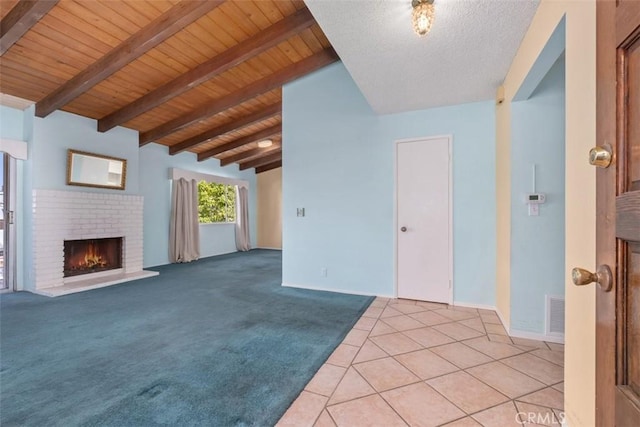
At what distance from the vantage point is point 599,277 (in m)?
0.67

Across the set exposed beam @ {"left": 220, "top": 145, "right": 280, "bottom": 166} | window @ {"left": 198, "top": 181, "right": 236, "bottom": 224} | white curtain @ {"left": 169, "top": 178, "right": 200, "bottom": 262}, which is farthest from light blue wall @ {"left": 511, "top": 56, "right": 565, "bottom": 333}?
window @ {"left": 198, "top": 181, "right": 236, "bottom": 224}

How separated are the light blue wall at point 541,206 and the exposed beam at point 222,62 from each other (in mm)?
2245

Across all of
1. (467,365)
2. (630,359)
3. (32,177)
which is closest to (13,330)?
(32,177)

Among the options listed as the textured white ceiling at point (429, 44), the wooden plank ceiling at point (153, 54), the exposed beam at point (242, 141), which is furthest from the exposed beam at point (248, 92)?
the exposed beam at point (242, 141)

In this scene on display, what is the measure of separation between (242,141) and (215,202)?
6.68 feet

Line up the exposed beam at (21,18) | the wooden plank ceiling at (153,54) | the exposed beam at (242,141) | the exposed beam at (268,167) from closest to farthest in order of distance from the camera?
the exposed beam at (21,18) → the wooden plank ceiling at (153,54) → the exposed beam at (242,141) → the exposed beam at (268,167)

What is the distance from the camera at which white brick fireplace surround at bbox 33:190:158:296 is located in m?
3.86

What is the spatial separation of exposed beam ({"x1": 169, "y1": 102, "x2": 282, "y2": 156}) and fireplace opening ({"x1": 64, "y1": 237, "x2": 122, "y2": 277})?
219cm

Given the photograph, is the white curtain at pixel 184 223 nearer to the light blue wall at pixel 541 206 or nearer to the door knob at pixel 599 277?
the light blue wall at pixel 541 206

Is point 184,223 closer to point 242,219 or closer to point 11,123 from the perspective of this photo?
point 242,219

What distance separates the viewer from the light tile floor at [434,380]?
4.74 feet

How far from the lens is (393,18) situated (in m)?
1.85

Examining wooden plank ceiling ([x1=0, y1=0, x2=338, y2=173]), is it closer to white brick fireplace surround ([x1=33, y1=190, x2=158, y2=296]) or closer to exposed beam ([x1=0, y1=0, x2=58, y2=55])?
exposed beam ([x1=0, y1=0, x2=58, y2=55])

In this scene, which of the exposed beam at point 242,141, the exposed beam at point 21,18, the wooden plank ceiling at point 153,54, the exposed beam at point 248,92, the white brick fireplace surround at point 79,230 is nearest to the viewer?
the exposed beam at point 21,18
